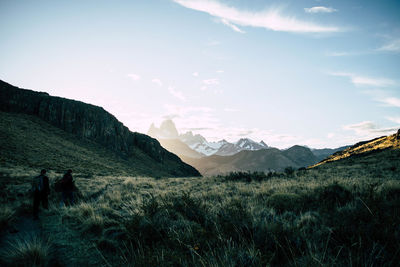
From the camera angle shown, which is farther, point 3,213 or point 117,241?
point 3,213

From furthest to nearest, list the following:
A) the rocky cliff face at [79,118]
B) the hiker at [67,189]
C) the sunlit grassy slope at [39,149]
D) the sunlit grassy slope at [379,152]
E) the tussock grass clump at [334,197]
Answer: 1. the rocky cliff face at [79,118]
2. the sunlit grassy slope at [39,149]
3. the sunlit grassy slope at [379,152]
4. the hiker at [67,189]
5. the tussock grass clump at [334,197]

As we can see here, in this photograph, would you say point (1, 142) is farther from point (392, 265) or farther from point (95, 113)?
point (392, 265)

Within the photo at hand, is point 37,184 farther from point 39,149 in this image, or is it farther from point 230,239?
point 39,149

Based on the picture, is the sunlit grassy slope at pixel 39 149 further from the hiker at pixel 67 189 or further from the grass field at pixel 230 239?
the grass field at pixel 230 239

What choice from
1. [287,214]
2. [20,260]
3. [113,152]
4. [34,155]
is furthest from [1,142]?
[287,214]

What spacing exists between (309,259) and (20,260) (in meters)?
4.08

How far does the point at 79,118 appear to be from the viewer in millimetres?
70375

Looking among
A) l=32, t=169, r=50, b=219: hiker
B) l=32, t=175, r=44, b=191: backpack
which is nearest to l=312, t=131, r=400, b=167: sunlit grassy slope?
l=32, t=169, r=50, b=219: hiker

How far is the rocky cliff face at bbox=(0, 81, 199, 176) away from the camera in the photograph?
60.3m

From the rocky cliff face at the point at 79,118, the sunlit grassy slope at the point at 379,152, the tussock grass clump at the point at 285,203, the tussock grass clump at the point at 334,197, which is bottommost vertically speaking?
the tussock grass clump at the point at 285,203

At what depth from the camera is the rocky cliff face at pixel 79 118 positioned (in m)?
60.3

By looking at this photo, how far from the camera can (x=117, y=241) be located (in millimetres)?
3428

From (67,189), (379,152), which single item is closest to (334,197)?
(67,189)

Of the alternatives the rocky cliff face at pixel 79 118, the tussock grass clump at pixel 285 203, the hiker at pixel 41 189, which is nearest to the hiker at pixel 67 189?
the hiker at pixel 41 189
